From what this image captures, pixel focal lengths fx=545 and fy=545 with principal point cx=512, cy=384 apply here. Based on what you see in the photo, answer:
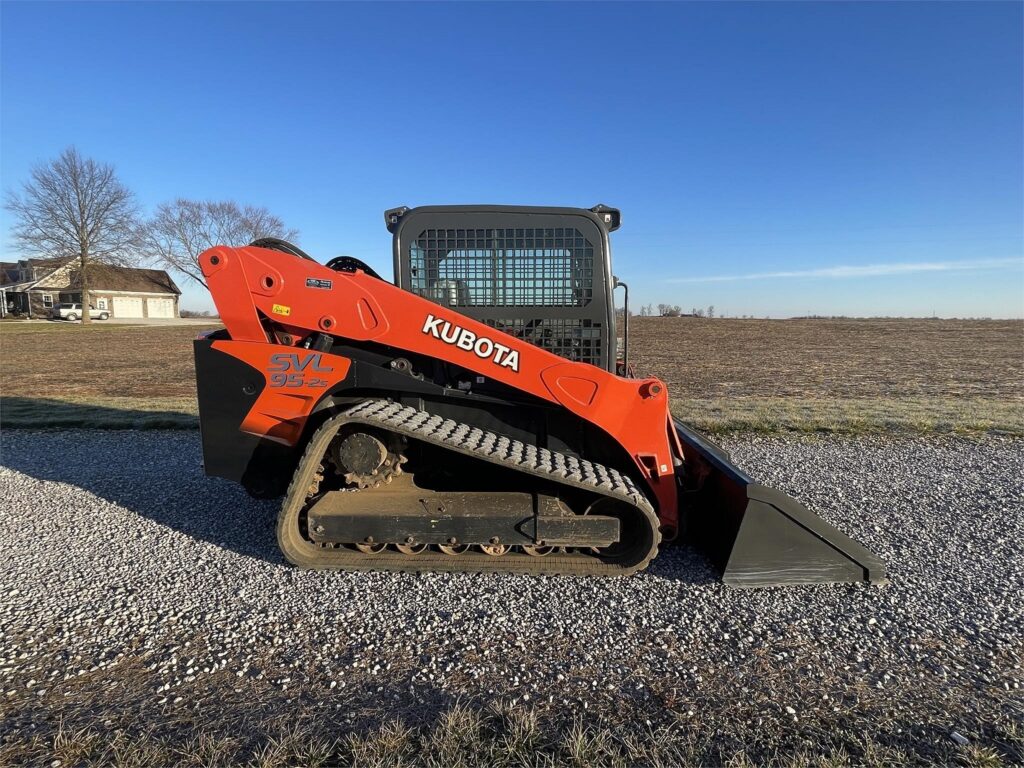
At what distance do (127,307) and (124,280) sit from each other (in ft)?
10.0

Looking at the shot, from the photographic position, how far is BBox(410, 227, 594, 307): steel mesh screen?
414 centimetres

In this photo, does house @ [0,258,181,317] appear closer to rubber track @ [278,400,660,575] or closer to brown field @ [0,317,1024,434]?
brown field @ [0,317,1024,434]

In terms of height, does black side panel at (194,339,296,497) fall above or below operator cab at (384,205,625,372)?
below

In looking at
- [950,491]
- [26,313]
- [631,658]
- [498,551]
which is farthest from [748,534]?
[26,313]

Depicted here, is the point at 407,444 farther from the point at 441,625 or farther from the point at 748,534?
the point at 748,534

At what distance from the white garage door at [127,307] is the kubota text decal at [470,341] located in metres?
63.6

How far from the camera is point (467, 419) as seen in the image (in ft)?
13.5

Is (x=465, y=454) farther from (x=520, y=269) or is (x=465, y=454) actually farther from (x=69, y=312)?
(x=69, y=312)

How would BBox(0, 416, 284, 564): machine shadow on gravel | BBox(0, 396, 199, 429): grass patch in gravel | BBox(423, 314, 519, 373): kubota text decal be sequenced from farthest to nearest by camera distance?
BBox(0, 396, 199, 429): grass patch in gravel → BBox(0, 416, 284, 564): machine shadow on gravel → BBox(423, 314, 519, 373): kubota text decal

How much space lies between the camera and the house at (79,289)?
43.8 meters

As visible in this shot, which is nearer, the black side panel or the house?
the black side panel

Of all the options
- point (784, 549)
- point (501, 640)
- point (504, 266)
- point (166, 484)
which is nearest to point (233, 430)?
point (166, 484)

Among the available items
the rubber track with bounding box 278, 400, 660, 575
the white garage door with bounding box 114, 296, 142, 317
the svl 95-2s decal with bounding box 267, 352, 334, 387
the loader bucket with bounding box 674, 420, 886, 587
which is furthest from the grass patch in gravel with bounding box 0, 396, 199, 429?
the white garage door with bounding box 114, 296, 142, 317

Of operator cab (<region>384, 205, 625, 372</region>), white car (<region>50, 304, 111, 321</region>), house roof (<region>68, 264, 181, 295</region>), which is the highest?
house roof (<region>68, 264, 181, 295</region>)
